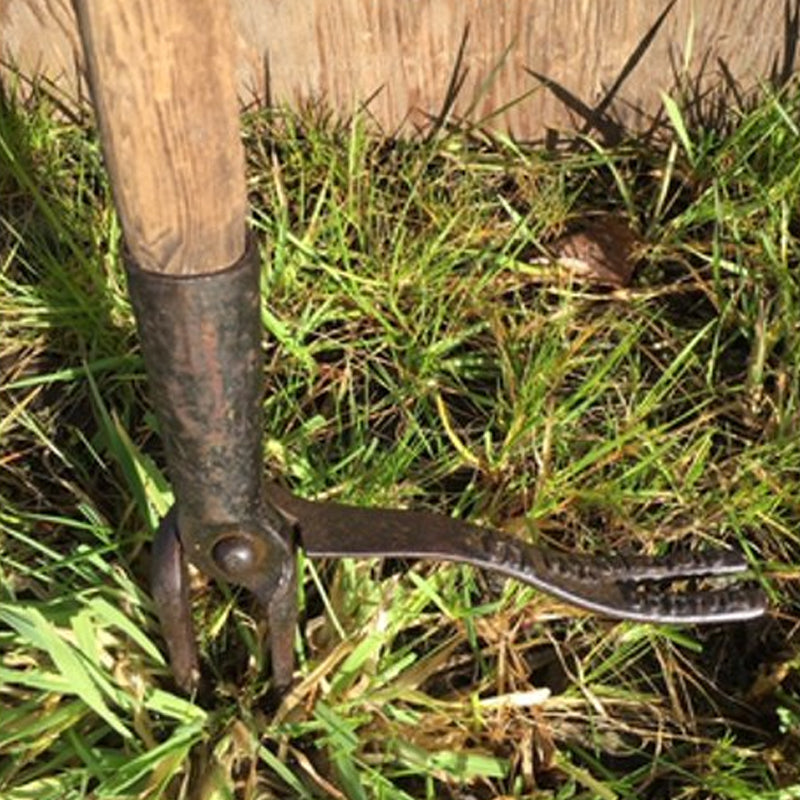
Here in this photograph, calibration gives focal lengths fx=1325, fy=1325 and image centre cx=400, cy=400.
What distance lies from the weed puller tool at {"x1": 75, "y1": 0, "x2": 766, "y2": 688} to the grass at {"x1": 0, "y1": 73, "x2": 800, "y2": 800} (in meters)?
0.09

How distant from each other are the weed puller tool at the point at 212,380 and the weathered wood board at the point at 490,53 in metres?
0.77

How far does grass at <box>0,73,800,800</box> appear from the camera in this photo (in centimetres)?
141

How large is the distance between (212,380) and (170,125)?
238 millimetres

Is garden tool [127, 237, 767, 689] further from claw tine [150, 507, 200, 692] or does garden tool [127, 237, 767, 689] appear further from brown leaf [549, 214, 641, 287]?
brown leaf [549, 214, 641, 287]

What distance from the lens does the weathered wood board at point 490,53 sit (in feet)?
6.08

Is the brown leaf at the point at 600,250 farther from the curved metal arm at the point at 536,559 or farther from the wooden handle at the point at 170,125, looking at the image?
the wooden handle at the point at 170,125

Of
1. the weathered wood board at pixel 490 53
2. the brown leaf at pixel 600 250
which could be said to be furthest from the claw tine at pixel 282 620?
the weathered wood board at pixel 490 53

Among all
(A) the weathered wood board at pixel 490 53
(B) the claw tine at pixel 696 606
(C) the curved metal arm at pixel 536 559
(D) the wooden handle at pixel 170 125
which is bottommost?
(B) the claw tine at pixel 696 606

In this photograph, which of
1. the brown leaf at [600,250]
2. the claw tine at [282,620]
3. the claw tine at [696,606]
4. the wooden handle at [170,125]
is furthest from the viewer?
the brown leaf at [600,250]

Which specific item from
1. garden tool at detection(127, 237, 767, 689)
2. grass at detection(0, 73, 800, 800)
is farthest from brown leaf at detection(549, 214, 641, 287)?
garden tool at detection(127, 237, 767, 689)

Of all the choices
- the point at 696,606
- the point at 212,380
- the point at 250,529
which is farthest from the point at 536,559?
the point at 212,380

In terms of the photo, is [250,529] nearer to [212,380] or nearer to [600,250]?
[212,380]

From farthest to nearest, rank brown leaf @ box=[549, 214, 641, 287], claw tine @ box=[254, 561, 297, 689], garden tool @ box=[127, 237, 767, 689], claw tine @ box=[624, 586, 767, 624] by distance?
brown leaf @ box=[549, 214, 641, 287] → claw tine @ box=[624, 586, 767, 624] → claw tine @ box=[254, 561, 297, 689] → garden tool @ box=[127, 237, 767, 689]

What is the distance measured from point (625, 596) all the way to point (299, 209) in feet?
2.49
